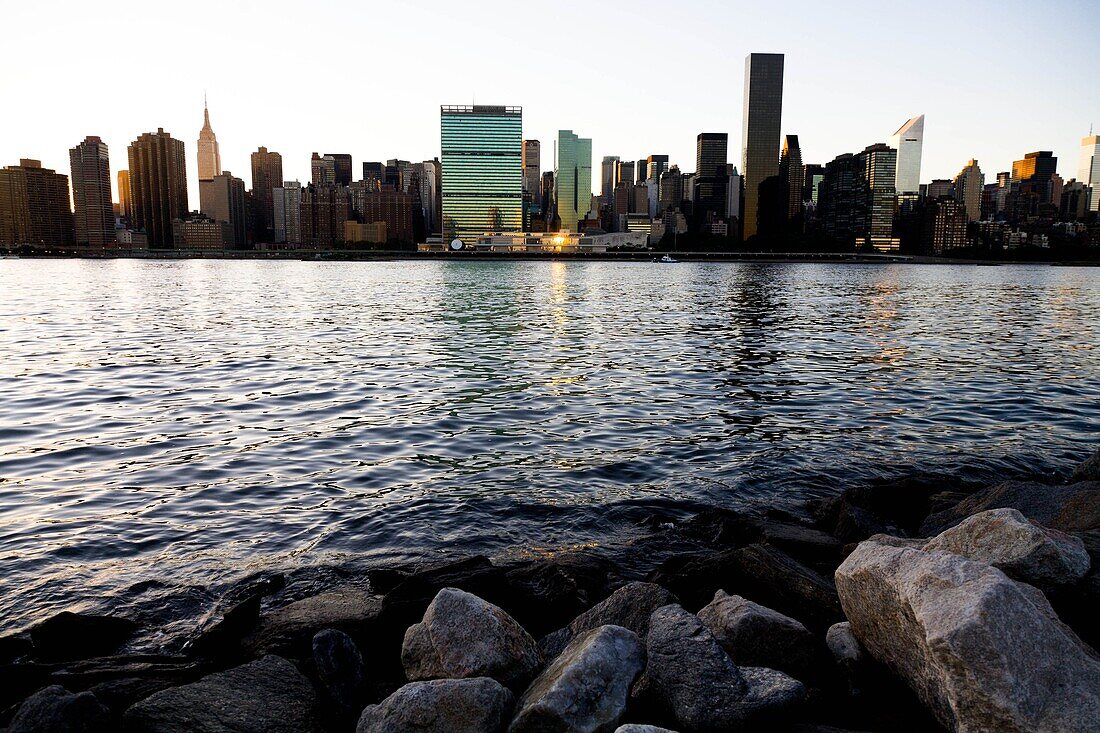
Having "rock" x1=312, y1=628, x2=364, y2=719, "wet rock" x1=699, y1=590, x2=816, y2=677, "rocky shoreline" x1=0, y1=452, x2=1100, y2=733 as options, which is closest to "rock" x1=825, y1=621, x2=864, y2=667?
"rocky shoreline" x1=0, y1=452, x2=1100, y2=733

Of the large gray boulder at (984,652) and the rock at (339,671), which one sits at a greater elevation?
the large gray boulder at (984,652)

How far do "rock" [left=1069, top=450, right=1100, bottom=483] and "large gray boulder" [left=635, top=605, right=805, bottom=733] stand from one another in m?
11.1

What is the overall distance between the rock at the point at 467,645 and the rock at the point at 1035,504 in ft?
24.1

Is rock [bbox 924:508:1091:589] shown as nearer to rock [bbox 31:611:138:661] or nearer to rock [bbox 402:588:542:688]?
rock [bbox 402:588:542:688]

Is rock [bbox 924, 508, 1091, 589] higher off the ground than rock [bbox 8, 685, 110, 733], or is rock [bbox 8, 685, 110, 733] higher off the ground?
rock [bbox 924, 508, 1091, 589]

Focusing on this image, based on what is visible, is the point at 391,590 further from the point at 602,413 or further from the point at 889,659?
the point at 602,413

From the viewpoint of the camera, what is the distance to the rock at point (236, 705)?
5.80 m

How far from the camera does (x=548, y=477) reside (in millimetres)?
15188

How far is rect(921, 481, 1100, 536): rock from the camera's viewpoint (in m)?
10.8

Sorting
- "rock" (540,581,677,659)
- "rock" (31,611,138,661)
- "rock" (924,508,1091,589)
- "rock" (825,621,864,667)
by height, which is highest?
"rock" (924,508,1091,589)

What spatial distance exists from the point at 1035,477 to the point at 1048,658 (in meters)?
12.1

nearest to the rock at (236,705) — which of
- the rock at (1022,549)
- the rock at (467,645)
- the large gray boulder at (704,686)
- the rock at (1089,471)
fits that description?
the rock at (467,645)

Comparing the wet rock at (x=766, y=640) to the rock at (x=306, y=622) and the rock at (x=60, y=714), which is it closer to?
the rock at (x=306, y=622)

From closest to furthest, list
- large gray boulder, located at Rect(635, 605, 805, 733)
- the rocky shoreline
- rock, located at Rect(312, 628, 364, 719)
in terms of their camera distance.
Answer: the rocky shoreline
large gray boulder, located at Rect(635, 605, 805, 733)
rock, located at Rect(312, 628, 364, 719)
